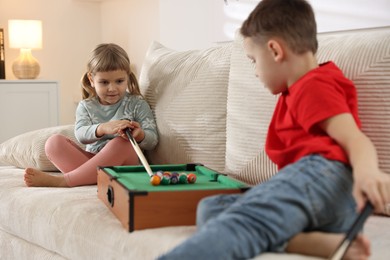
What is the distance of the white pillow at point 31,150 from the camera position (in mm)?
2553

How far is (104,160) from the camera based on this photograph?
7.55 feet

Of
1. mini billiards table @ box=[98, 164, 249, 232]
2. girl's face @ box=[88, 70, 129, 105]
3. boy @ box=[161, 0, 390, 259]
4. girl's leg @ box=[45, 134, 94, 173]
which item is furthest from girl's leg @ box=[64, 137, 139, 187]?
boy @ box=[161, 0, 390, 259]

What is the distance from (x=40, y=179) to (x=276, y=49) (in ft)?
3.51

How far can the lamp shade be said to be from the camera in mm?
4215

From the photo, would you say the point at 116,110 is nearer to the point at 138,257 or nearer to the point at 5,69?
the point at 138,257

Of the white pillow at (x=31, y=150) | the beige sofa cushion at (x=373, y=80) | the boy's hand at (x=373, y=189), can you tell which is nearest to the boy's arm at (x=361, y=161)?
the boy's hand at (x=373, y=189)

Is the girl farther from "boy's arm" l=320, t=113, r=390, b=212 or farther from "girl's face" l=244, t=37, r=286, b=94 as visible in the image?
"boy's arm" l=320, t=113, r=390, b=212

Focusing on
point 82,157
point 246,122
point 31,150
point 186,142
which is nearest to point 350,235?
point 246,122

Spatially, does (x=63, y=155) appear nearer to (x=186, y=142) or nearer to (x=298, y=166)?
A: (x=186, y=142)

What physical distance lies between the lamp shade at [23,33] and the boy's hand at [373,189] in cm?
338

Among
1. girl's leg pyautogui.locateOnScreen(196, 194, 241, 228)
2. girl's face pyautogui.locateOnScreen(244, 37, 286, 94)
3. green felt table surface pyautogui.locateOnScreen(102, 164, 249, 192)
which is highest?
girl's face pyautogui.locateOnScreen(244, 37, 286, 94)

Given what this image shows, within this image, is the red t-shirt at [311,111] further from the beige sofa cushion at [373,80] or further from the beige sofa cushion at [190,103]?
the beige sofa cushion at [190,103]

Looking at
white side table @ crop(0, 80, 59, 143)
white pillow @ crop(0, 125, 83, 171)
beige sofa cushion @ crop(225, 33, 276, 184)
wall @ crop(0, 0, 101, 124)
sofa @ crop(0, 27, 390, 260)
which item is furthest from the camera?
wall @ crop(0, 0, 101, 124)

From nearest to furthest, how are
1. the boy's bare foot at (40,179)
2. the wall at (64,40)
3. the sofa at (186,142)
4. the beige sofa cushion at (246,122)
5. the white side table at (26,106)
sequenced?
the sofa at (186,142), the beige sofa cushion at (246,122), the boy's bare foot at (40,179), the white side table at (26,106), the wall at (64,40)
